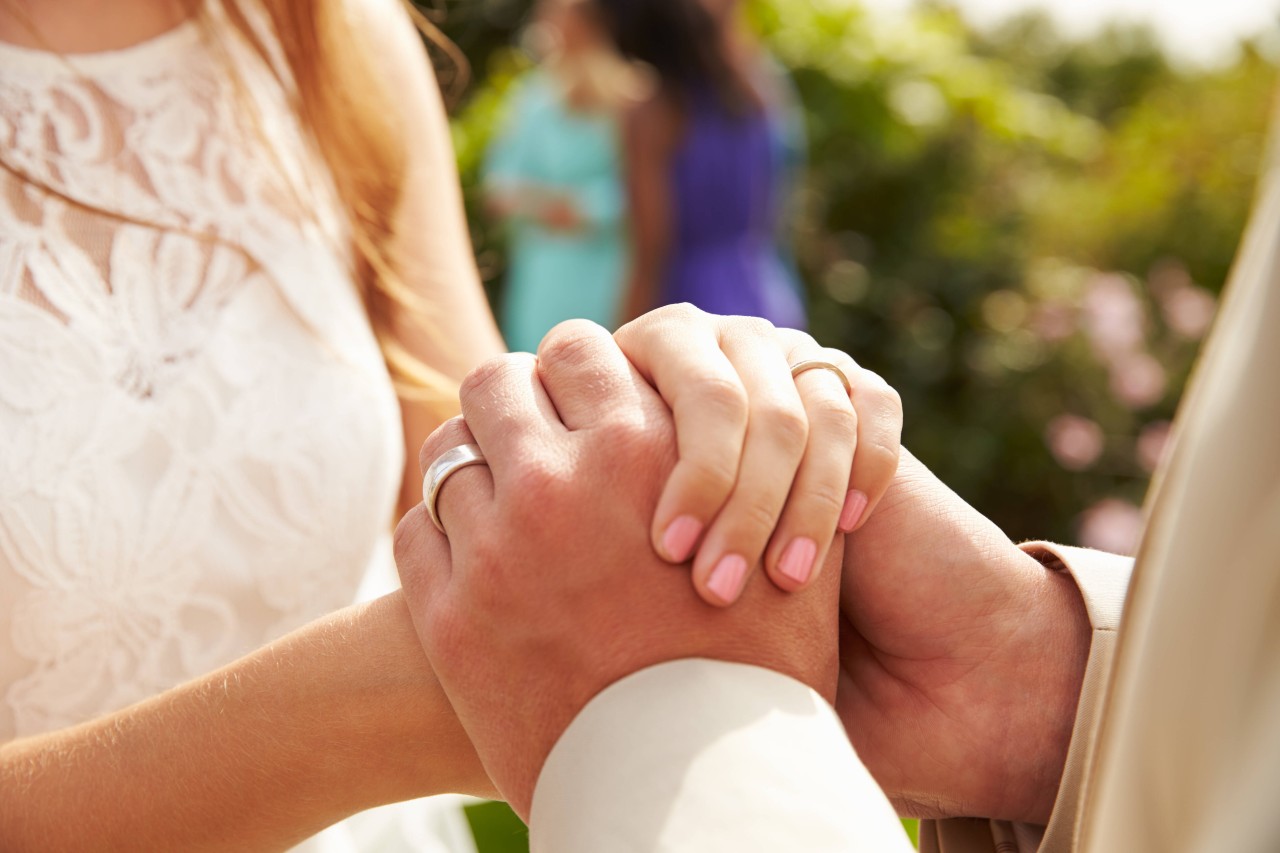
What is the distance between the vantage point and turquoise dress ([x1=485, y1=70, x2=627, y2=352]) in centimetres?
530

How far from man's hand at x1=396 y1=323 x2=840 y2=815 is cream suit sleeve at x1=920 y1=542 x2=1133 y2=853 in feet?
0.80

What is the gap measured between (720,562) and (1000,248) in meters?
6.86

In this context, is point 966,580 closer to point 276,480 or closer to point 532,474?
point 532,474

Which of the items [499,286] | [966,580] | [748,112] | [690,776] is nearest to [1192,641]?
[690,776]

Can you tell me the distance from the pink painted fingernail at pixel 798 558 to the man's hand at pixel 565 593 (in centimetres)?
3

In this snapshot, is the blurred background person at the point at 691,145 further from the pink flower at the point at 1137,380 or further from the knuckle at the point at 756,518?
the knuckle at the point at 756,518

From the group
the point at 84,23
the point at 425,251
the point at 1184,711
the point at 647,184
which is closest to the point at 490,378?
the point at 1184,711

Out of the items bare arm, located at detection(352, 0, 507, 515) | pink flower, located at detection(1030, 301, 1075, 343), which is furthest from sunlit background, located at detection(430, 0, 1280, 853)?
bare arm, located at detection(352, 0, 507, 515)

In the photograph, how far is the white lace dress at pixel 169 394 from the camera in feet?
4.66

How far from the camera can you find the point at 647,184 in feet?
17.0

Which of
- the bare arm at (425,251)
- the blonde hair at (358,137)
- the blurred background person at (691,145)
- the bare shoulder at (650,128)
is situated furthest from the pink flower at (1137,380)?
the blonde hair at (358,137)

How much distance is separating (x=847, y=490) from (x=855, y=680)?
0.96ft

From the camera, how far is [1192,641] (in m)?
0.69

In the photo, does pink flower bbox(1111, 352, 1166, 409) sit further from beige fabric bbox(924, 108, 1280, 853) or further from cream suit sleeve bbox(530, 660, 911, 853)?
beige fabric bbox(924, 108, 1280, 853)
